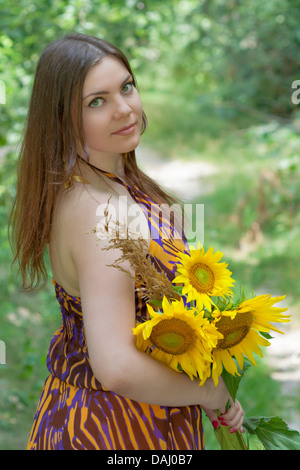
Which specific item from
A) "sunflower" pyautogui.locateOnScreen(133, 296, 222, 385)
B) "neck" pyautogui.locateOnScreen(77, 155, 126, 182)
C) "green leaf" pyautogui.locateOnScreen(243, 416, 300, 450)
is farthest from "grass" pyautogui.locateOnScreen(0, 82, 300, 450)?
"sunflower" pyautogui.locateOnScreen(133, 296, 222, 385)

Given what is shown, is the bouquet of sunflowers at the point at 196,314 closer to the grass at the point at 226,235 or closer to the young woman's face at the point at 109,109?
the young woman's face at the point at 109,109

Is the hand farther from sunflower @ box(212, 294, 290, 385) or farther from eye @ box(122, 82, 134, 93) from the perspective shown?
eye @ box(122, 82, 134, 93)

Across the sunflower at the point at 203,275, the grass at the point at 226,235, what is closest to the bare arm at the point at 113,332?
the sunflower at the point at 203,275

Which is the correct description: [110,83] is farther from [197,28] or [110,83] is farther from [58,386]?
[197,28]

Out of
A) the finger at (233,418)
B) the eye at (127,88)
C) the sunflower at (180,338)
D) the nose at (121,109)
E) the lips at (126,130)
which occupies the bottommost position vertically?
the finger at (233,418)

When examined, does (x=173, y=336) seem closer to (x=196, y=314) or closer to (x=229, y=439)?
(x=196, y=314)

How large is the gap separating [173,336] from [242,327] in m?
0.17

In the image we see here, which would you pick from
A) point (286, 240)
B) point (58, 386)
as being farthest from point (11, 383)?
point (286, 240)

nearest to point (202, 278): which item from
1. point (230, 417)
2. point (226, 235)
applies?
point (230, 417)

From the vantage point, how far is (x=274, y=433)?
67.6 inches

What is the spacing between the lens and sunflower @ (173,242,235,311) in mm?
1384

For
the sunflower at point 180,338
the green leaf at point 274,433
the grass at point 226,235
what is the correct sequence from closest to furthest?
the sunflower at point 180,338 → the green leaf at point 274,433 → the grass at point 226,235

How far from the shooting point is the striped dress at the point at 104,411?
152 cm

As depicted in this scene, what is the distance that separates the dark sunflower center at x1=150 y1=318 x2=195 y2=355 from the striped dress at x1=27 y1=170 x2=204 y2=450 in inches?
6.0
